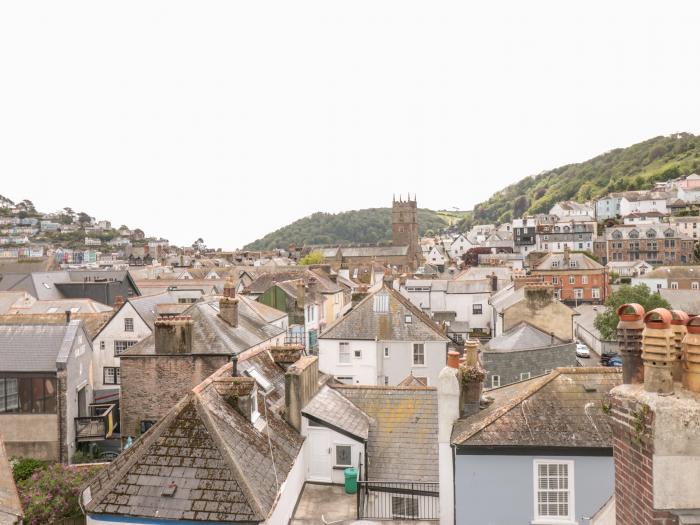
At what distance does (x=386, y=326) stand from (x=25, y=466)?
1972cm

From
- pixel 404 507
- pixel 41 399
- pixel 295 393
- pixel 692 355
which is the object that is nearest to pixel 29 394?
pixel 41 399

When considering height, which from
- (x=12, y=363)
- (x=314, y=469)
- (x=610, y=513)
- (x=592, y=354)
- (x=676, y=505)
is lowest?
(x=592, y=354)

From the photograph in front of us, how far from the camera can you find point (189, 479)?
458 inches

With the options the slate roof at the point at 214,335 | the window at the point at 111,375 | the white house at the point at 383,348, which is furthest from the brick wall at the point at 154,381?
the white house at the point at 383,348

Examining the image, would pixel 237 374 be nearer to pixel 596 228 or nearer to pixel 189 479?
pixel 189 479

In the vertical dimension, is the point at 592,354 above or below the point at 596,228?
below

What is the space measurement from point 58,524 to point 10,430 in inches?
432

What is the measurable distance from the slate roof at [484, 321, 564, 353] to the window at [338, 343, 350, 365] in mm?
8396

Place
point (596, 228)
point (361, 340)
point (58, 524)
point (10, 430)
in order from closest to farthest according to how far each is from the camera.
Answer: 1. point (58, 524)
2. point (10, 430)
3. point (361, 340)
4. point (596, 228)

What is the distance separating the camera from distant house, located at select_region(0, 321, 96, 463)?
24.1 metres

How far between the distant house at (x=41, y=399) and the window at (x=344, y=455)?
14.0 metres

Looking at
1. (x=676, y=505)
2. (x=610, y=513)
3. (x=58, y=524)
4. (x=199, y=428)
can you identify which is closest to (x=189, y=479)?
(x=199, y=428)

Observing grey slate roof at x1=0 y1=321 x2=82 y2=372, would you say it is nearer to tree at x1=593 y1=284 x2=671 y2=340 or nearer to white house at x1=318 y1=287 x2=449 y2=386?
white house at x1=318 y1=287 x2=449 y2=386

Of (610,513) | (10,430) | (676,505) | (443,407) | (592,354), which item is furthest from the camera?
(592,354)
